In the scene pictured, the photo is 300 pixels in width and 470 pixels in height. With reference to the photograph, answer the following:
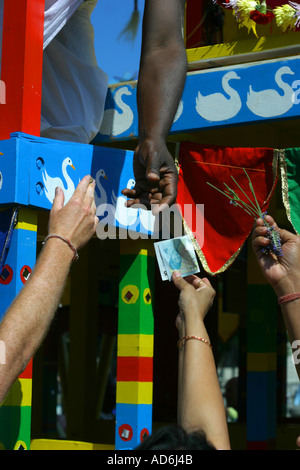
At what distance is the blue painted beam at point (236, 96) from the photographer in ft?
15.3

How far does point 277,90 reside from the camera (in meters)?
4.70

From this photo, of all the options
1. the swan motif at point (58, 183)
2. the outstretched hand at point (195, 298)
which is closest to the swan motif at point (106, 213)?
the swan motif at point (58, 183)

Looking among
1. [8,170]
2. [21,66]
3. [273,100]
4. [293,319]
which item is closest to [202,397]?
[293,319]

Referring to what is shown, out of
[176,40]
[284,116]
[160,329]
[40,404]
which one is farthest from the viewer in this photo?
[160,329]

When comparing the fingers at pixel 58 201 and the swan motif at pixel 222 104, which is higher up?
the swan motif at pixel 222 104

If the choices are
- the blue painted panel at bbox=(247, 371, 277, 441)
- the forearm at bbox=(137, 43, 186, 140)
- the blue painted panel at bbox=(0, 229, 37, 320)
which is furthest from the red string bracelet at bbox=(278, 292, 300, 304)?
the blue painted panel at bbox=(247, 371, 277, 441)

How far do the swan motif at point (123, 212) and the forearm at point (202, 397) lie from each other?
8.99 feet

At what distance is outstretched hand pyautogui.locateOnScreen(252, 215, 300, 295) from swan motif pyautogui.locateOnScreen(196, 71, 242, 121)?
2.53 m

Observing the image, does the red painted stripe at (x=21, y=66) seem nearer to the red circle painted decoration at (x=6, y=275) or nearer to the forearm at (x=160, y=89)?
the red circle painted decoration at (x=6, y=275)

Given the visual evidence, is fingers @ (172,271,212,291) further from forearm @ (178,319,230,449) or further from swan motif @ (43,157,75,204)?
swan motif @ (43,157,75,204)

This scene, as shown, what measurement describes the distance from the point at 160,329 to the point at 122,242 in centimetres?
340
